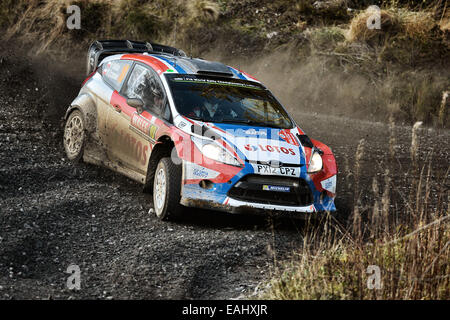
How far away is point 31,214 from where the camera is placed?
8.08 m

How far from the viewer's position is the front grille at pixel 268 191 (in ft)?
26.1

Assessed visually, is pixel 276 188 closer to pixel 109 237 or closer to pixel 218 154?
pixel 218 154

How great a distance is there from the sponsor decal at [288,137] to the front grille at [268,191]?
57 cm

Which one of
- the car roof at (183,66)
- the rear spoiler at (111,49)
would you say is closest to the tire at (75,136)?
the car roof at (183,66)

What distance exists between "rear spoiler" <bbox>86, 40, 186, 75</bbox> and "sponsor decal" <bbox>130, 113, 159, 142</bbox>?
259 centimetres

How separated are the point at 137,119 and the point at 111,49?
2877 millimetres

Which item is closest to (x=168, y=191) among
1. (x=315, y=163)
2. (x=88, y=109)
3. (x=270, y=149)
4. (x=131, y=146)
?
(x=270, y=149)

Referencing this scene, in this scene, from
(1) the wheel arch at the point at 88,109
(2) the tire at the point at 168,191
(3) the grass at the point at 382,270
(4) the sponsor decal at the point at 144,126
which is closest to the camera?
(3) the grass at the point at 382,270

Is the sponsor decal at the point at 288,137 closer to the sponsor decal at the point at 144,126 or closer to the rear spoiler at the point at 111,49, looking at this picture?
the sponsor decal at the point at 144,126

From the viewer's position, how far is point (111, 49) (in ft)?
38.1
